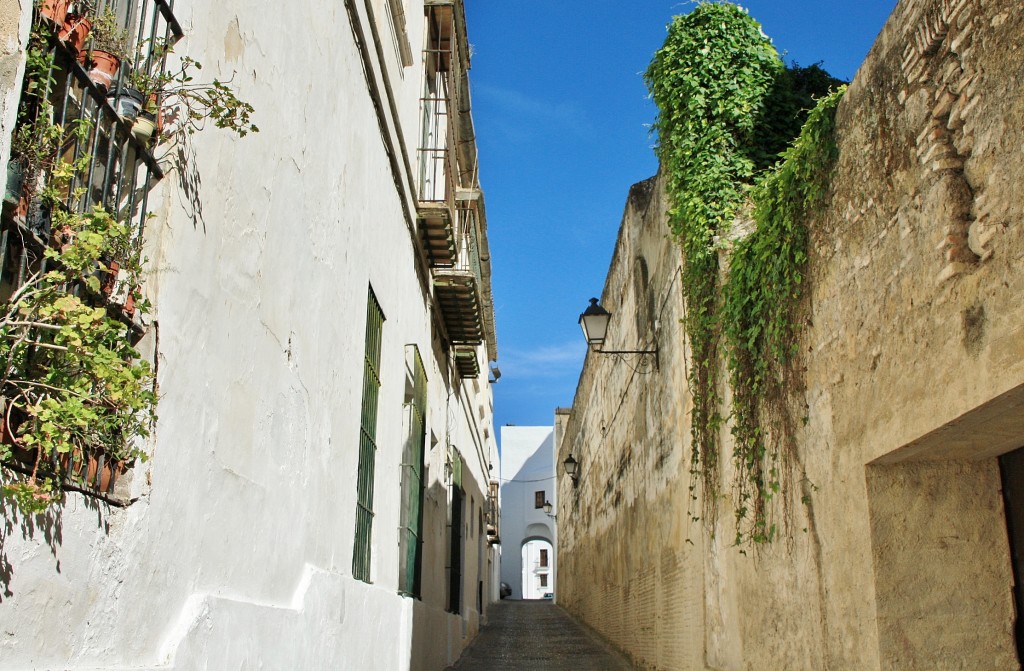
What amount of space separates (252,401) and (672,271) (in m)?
5.26

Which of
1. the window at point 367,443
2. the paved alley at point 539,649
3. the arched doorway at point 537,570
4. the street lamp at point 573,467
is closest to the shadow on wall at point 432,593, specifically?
the paved alley at point 539,649

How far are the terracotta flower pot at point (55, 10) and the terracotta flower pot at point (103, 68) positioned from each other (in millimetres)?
135

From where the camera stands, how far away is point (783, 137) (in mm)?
6828

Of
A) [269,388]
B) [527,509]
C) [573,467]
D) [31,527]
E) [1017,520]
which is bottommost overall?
[31,527]

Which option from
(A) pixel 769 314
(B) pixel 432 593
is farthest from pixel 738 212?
(B) pixel 432 593

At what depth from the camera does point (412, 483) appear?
25.7 ft

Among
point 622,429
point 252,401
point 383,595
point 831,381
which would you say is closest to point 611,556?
point 622,429

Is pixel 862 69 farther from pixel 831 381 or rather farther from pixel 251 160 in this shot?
pixel 251 160

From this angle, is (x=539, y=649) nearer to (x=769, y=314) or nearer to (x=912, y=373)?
(x=769, y=314)

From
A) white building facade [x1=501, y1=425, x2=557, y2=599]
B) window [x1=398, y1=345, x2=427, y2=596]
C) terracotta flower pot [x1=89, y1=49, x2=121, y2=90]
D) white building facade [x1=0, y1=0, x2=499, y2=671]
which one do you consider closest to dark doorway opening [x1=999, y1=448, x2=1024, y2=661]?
white building facade [x1=0, y1=0, x2=499, y2=671]

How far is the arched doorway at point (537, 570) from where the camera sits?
42.9 m

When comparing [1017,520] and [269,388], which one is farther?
[1017,520]

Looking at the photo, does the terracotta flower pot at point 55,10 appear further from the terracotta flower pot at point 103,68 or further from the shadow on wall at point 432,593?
the shadow on wall at point 432,593

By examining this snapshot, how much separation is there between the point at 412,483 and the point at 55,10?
6019 mm
